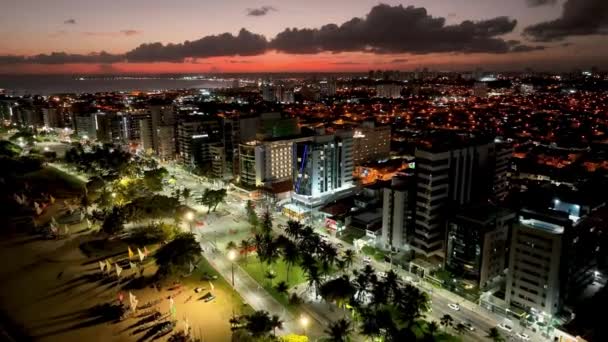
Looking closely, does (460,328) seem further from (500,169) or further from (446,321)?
(500,169)

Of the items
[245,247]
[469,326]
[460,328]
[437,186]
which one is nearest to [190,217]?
[245,247]

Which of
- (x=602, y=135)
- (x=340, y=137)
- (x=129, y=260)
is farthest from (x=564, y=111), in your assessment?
(x=129, y=260)

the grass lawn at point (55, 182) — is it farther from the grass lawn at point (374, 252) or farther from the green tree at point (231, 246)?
the grass lawn at point (374, 252)

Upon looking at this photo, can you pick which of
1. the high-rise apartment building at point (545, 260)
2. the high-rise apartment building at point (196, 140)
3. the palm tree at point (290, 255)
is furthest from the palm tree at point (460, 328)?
the high-rise apartment building at point (196, 140)

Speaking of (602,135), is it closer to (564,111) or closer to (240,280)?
(564,111)

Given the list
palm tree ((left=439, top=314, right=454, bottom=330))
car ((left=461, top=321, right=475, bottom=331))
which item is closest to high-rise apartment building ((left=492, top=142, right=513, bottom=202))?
car ((left=461, top=321, right=475, bottom=331))

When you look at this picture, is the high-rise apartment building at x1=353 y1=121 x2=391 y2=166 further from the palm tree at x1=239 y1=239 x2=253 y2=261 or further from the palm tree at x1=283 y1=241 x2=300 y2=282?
the palm tree at x1=283 y1=241 x2=300 y2=282
